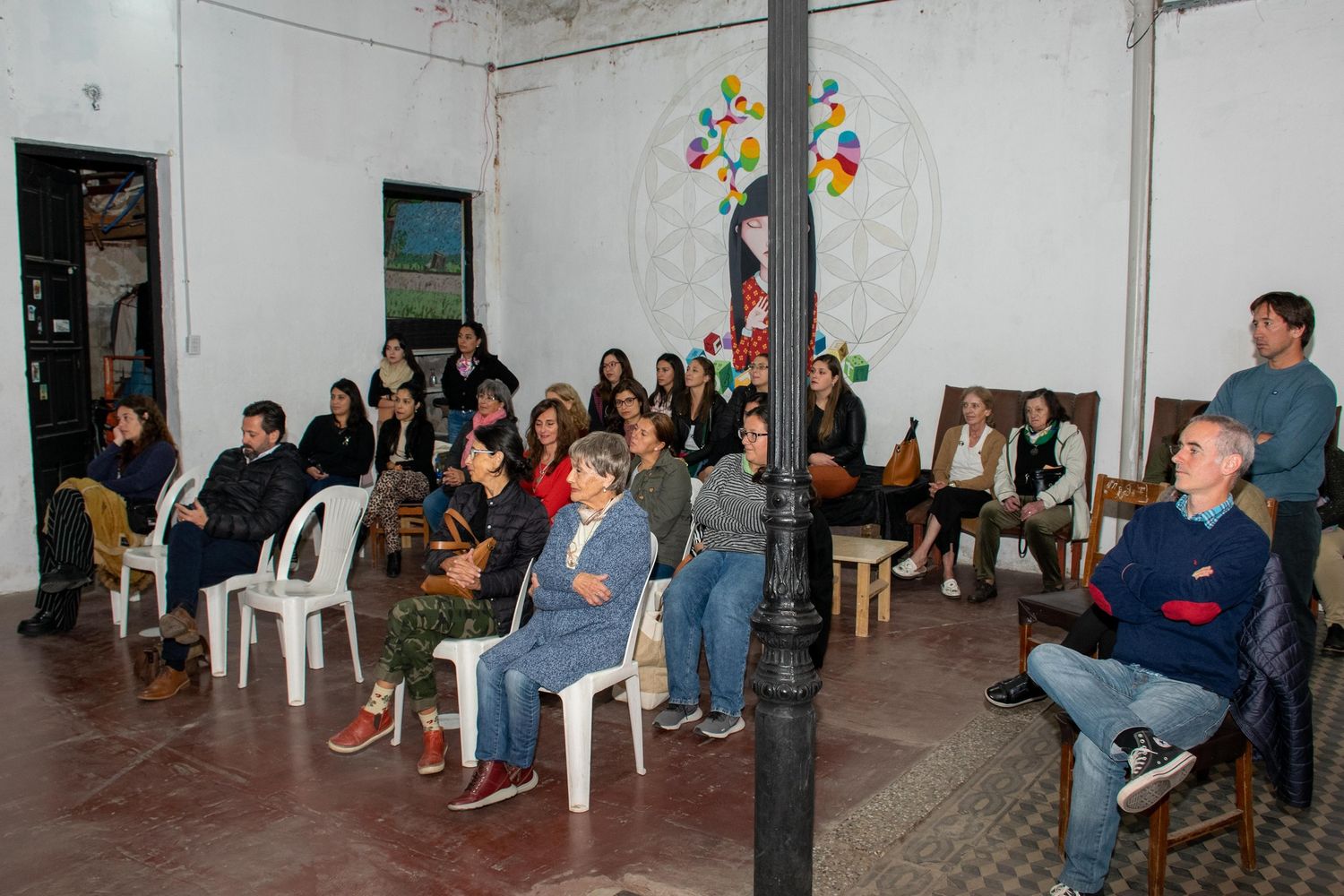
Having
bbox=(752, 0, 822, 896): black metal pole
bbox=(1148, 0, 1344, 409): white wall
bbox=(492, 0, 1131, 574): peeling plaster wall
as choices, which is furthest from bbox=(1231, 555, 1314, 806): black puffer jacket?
bbox=(492, 0, 1131, 574): peeling plaster wall

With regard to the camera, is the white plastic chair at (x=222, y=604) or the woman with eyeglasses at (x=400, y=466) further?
the woman with eyeglasses at (x=400, y=466)

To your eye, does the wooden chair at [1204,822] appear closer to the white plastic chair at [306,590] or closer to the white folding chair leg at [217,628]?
the white plastic chair at [306,590]

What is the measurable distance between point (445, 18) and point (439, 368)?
2790 millimetres

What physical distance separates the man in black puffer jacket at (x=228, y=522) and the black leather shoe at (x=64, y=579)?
3.42 feet

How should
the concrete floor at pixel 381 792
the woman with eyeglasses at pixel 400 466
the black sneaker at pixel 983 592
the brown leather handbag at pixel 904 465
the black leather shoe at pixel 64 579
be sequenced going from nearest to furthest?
the concrete floor at pixel 381 792 → the black leather shoe at pixel 64 579 → the black sneaker at pixel 983 592 → the brown leather handbag at pixel 904 465 → the woman with eyeglasses at pixel 400 466

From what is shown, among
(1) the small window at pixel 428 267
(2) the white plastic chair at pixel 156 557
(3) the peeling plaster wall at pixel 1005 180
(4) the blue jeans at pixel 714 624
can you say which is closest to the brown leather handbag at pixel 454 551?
(4) the blue jeans at pixel 714 624

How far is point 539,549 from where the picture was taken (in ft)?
13.7

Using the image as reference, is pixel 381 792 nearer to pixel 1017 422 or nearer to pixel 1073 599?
pixel 1073 599

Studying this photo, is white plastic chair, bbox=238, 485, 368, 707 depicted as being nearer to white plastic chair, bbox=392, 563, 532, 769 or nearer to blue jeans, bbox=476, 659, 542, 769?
white plastic chair, bbox=392, 563, 532, 769

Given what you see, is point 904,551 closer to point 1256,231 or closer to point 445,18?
point 1256,231

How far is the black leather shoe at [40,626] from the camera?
18.8ft

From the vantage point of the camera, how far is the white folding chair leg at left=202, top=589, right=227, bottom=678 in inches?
195

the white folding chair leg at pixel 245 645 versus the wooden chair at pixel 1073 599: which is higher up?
the wooden chair at pixel 1073 599

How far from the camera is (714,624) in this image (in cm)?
Answer: 432
